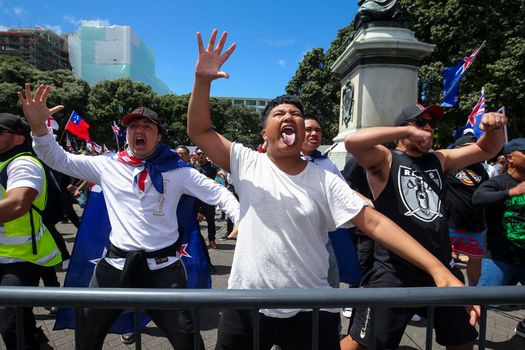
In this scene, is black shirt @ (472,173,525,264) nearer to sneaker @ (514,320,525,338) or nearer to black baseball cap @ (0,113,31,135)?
sneaker @ (514,320,525,338)

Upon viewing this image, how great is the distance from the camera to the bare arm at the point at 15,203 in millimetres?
2488

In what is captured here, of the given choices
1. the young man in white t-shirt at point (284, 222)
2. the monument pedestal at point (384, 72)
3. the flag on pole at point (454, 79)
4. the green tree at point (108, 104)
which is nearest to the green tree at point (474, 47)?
the flag on pole at point (454, 79)

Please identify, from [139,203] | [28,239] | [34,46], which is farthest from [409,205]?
[34,46]

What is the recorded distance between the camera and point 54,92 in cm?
3656

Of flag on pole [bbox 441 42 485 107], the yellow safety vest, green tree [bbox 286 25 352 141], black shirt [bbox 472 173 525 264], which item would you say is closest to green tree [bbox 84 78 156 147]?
green tree [bbox 286 25 352 141]

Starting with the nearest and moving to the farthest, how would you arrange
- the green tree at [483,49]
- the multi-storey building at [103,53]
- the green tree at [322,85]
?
1. the green tree at [483,49]
2. the green tree at [322,85]
3. the multi-storey building at [103,53]

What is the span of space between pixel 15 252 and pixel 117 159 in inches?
40.3

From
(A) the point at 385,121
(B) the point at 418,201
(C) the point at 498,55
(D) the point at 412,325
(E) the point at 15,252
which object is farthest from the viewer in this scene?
(C) the point at 498,55

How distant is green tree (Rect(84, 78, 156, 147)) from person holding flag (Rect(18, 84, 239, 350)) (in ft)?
129

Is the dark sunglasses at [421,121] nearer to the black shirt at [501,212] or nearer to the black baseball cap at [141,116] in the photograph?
the black shirt at [501,212]

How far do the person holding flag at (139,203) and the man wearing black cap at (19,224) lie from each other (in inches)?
8.7

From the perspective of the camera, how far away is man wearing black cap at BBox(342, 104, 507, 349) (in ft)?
7.64

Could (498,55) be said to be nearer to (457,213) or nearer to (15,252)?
(457,213)

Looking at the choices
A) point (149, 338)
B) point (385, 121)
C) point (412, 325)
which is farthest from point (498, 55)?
point (149, 338)
